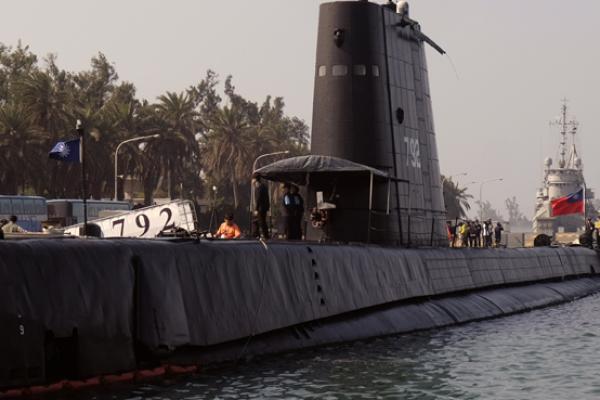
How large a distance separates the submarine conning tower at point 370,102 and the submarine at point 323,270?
0.03m

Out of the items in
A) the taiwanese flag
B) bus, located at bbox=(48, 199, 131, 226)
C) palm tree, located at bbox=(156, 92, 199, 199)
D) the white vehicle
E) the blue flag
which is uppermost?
palm tree, located at bbox=(156, 92, 199, 199)

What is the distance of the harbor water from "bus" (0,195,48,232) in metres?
37.3

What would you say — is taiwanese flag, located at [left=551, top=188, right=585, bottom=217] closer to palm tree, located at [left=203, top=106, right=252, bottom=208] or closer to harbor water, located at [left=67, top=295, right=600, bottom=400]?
harbor water, located at [left=67, top=295, right=600, bottom=400]

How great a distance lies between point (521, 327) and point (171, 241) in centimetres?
1075

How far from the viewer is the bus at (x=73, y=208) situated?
186 ft

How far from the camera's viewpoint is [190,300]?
13.5m

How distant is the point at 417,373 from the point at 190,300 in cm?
366

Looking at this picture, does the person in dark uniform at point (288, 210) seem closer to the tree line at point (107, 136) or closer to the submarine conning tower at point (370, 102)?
the submarine conning tower at point (370, 102)

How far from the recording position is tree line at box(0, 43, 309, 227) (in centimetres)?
6275

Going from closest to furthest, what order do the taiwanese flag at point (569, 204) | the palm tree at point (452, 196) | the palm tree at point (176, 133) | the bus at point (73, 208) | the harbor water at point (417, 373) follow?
the harbor water at point (417, 373), the taiwanese flag at point (569, 204), the bus at point (73, 208), the palm tree at point (176, 133), the palm tree at point (452, 196)

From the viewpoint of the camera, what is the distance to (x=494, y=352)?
17531mm

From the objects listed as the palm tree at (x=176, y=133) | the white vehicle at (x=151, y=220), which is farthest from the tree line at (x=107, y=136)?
the white vehicle at (x=151, y=220)

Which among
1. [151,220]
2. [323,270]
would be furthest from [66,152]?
[323,270]

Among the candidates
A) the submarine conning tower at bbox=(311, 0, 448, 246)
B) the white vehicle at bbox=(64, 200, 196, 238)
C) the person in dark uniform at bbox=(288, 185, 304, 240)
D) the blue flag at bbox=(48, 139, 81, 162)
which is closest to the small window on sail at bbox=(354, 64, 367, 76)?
the submarine conning tower at bbox=(311, 0, 448, 246)
